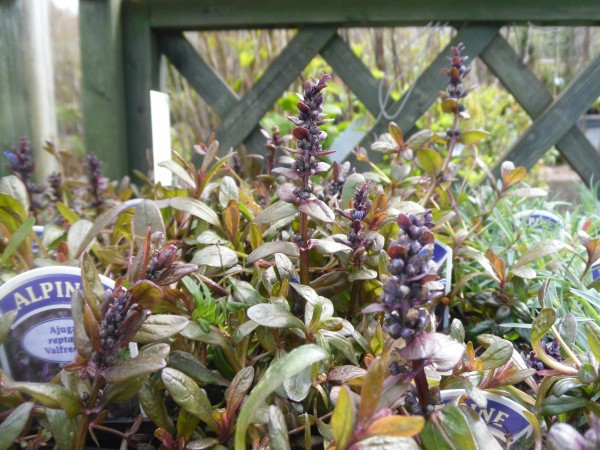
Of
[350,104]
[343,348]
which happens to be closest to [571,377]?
[343,348]

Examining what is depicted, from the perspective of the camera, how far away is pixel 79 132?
479 centimetres

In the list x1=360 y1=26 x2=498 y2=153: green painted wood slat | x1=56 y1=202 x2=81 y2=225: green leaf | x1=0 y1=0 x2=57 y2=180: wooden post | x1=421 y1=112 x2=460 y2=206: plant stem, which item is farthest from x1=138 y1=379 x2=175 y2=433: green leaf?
x1=360 y1=26 x2=498 y2=153: green painted wood slat

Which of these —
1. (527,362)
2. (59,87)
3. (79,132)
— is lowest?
(527,362)

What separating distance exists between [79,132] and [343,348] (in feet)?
16.0

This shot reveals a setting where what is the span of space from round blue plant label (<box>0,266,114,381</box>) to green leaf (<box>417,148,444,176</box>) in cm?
53

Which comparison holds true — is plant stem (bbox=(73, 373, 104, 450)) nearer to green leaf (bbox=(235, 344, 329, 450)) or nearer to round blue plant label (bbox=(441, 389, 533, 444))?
green leaf (bbox=(235, 344, 329, 450))

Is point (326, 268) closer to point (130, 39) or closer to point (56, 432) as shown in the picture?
point (56, 432)

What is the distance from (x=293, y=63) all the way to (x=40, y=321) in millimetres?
1022

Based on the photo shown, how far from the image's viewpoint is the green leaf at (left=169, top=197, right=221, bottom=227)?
70cm

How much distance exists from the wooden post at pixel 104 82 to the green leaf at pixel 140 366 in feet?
3.57

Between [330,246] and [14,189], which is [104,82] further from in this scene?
[330,246]

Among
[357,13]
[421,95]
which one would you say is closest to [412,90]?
[421,95]

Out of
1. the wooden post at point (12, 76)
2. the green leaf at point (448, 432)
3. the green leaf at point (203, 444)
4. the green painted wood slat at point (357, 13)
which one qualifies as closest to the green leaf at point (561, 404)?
the green leaf at point (448, 432)

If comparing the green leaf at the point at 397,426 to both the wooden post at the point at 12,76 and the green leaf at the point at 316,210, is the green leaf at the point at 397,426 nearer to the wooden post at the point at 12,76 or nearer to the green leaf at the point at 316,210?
the green leaf at the point at 316,210
